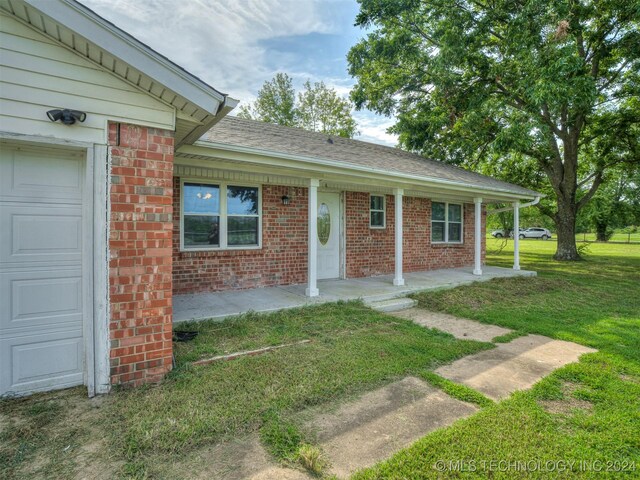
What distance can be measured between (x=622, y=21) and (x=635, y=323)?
1188 cm

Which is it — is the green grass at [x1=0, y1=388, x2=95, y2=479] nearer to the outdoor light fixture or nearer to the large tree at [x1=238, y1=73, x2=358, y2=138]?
the outdoor light fixture

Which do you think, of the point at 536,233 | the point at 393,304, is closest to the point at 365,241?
the point at 393,304

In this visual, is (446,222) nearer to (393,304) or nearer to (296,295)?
(393,304)

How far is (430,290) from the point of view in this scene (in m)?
7.73

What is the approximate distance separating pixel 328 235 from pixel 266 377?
18.0ft

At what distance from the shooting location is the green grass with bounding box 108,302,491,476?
247 cm

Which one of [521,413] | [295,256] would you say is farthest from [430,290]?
[521,413]

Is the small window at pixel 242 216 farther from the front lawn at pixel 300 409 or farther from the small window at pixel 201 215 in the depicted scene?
the front lawn at pixel 300 409

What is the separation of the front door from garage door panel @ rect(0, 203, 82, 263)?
575 cm

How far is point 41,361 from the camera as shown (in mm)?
3062

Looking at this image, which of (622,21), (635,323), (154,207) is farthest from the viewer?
(622,21)

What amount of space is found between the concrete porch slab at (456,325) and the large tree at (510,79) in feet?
26.2

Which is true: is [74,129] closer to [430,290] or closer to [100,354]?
[100,354]

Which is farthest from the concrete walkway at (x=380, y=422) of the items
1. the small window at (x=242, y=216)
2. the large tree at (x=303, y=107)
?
the large tree at (x=303, y=107)
